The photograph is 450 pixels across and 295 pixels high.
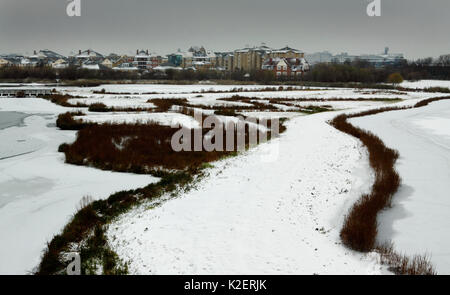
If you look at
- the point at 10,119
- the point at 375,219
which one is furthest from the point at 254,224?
the point at 10,119

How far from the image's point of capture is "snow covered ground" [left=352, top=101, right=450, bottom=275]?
7.35 m

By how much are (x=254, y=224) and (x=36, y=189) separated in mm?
7279

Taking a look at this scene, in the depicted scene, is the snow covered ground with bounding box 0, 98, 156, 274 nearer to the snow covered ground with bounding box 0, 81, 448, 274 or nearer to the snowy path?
the snow covered ground with bounding box 0, 81, 448, 274

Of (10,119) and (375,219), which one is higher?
(10,119)

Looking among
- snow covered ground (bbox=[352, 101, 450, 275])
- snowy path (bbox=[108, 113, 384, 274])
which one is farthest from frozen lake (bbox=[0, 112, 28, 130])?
snow covered ground (bbox=[352, 101, 450, 275])

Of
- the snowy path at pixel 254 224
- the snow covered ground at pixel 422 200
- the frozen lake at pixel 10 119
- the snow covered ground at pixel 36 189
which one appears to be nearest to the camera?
the snowy path at pixel 254 224

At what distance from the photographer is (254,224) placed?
329 inches

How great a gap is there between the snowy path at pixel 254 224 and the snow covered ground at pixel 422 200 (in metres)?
1.11

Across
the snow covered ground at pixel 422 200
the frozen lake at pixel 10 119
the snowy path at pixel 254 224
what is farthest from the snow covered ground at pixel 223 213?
the frozen lake at pixel 10 119

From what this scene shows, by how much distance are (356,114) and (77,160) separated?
22.8 meters

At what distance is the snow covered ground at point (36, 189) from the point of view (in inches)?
315

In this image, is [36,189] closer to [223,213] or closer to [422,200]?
[223,213]

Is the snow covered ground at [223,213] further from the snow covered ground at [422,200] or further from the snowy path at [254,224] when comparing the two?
the snow covered ground at [422,200]
